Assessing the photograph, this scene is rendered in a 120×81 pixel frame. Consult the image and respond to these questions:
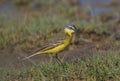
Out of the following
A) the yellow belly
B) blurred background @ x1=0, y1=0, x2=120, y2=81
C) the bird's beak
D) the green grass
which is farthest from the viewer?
the bird's beak

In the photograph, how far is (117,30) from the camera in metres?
13.0

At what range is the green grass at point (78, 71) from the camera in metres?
8.23

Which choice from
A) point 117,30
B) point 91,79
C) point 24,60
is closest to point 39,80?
point 91,79

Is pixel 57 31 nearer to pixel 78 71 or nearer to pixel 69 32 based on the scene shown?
pixel 69 32

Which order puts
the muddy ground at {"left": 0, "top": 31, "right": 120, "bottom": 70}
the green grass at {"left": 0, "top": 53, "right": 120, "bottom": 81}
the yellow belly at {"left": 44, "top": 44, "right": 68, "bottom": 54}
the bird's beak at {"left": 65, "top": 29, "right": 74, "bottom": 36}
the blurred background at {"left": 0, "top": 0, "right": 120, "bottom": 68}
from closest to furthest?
the green grass at {"left": 0, "top": 53, "right": 120, "bottom": 81}, the yellow belly at {"left": 44, "top": 44, "right": 68, "bottom": 54}, the bird's beak at {"left": 65, "top": 29, "right": 74, "bottom": 36}, the muddy ground at {"left": 0, "top": 31, "right": 120, "bottom": 70}, the blurred background at {"left": 0, "top": 0, "right": 120, "bottom": 68}

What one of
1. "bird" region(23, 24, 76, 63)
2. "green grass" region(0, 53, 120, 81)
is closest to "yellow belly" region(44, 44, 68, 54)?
"bird" region(23, 24, 76, 63)

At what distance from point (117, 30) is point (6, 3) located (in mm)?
4516

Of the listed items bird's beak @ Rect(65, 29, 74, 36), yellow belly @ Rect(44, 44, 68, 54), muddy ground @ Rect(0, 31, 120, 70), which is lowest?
muddy ground @ Rect(0, 31, 120, 70)

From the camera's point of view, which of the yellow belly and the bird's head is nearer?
the yellow belly

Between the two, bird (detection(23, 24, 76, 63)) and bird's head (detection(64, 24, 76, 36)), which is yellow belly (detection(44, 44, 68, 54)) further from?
bird's head (detection(64, 24, 76, 36))

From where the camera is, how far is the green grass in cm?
823

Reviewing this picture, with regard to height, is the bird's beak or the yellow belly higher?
the bird's beak

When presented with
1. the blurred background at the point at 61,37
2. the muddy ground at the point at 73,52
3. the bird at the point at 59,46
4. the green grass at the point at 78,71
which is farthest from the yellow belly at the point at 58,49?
the muddy ground at the point at 73,52

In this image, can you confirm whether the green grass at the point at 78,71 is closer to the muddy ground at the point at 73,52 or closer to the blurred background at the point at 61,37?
the blurred background at the point at 61,37
